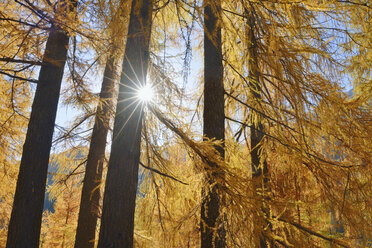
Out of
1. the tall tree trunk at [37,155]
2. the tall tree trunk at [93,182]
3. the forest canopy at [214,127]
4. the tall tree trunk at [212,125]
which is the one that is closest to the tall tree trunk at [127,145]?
the forest canopy at [214,127]

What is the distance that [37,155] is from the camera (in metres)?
3.63

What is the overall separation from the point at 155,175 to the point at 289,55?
2.64 metres

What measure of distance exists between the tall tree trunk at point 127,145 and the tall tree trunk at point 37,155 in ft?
4.91

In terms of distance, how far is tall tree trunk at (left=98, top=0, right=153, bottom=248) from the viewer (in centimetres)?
250

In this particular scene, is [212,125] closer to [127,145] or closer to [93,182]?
[127,145]

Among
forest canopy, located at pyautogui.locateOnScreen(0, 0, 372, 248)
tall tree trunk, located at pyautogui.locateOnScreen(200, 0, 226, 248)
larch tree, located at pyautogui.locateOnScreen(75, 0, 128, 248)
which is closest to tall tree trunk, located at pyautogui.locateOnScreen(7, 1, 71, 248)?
forest canopy, located at pyautogui.locateOnScreen(0, 0, 372, 248)

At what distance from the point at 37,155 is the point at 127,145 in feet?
6.06

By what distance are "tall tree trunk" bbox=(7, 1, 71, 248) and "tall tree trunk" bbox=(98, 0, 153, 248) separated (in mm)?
1498

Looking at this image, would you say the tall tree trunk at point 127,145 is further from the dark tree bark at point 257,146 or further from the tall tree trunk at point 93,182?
the tall tree trunk at point 93,182

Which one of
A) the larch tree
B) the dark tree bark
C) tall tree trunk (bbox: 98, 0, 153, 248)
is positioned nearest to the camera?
tall tree trunk (bbox: 98, 0, 153, 248)

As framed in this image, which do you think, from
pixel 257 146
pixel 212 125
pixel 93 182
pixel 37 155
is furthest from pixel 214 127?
pixel 93 182

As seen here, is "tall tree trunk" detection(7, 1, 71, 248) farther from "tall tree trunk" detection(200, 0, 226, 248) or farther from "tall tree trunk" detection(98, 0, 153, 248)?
"tall tree trunk" detection(200, 0, 226, 248)

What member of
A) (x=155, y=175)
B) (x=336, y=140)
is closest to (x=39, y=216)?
(x=155, y=175)

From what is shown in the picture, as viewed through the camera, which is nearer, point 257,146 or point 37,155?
point 37,155
